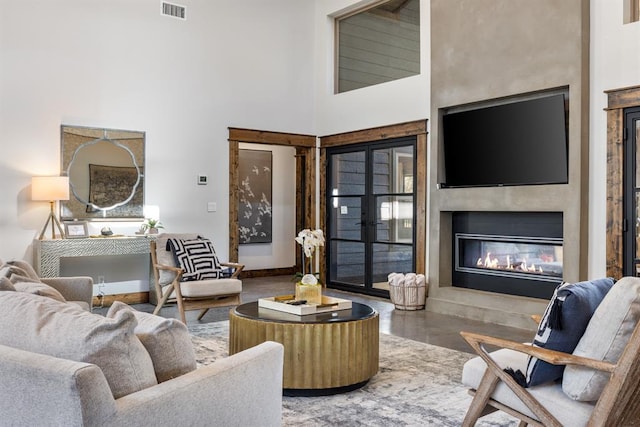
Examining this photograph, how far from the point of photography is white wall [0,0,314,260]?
6.15 meters

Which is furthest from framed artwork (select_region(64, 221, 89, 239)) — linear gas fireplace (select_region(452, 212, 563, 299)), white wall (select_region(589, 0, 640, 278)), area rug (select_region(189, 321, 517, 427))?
white wall (select_region(589, 0, 640, 278))

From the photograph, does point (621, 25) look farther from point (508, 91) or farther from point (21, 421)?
point (21, 421)

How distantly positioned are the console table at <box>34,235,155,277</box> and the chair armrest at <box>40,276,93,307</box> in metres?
1.90

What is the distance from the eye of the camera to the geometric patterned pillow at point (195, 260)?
559cm

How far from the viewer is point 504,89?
5.84 metres

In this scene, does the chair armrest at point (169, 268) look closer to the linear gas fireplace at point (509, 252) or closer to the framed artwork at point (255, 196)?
the linear gas fireplace at point (509, 252)

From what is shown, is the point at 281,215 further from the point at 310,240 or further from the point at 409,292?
the point at 310,240

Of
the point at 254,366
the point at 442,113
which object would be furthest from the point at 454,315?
the point at 254,366

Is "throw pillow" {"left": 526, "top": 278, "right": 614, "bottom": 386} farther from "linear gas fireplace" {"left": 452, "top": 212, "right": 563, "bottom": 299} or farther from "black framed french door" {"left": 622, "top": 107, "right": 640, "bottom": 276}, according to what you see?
"linear gas fireplace" {"left": 452, "top": 212, "right": 563, "bottom": 299}

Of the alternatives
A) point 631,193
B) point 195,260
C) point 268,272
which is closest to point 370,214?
point 195,260

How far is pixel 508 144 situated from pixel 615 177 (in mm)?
1129

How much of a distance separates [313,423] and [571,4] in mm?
→ 4466

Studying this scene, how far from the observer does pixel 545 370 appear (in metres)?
2.28

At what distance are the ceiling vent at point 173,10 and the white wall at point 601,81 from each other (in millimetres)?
4694
